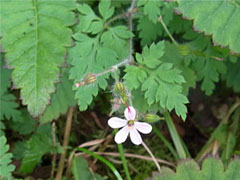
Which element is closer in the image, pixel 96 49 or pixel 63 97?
pixel 96 49

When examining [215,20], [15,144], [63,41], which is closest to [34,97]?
[63,41]

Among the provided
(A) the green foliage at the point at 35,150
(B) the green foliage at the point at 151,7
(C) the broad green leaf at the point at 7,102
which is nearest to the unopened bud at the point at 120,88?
Answer: (B) the green foliage at the point at 151,7

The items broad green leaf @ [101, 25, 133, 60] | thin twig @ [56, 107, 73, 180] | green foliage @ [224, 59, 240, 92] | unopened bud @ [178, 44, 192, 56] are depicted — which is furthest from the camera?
green foliage @ [224, 59, 240, 92]

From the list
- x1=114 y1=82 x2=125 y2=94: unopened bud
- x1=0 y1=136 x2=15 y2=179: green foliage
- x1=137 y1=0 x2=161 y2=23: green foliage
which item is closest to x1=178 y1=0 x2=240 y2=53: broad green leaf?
x1=137 y1=0 x2=161 y2=23: green foliage

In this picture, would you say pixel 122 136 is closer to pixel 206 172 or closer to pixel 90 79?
pixel 90 79

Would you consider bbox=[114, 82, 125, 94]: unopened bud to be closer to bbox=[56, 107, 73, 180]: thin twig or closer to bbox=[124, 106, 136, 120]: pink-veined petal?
bbox=[124, 106, 136, 120]: pink-veined petal

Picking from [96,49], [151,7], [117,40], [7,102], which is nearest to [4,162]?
[7,102]
